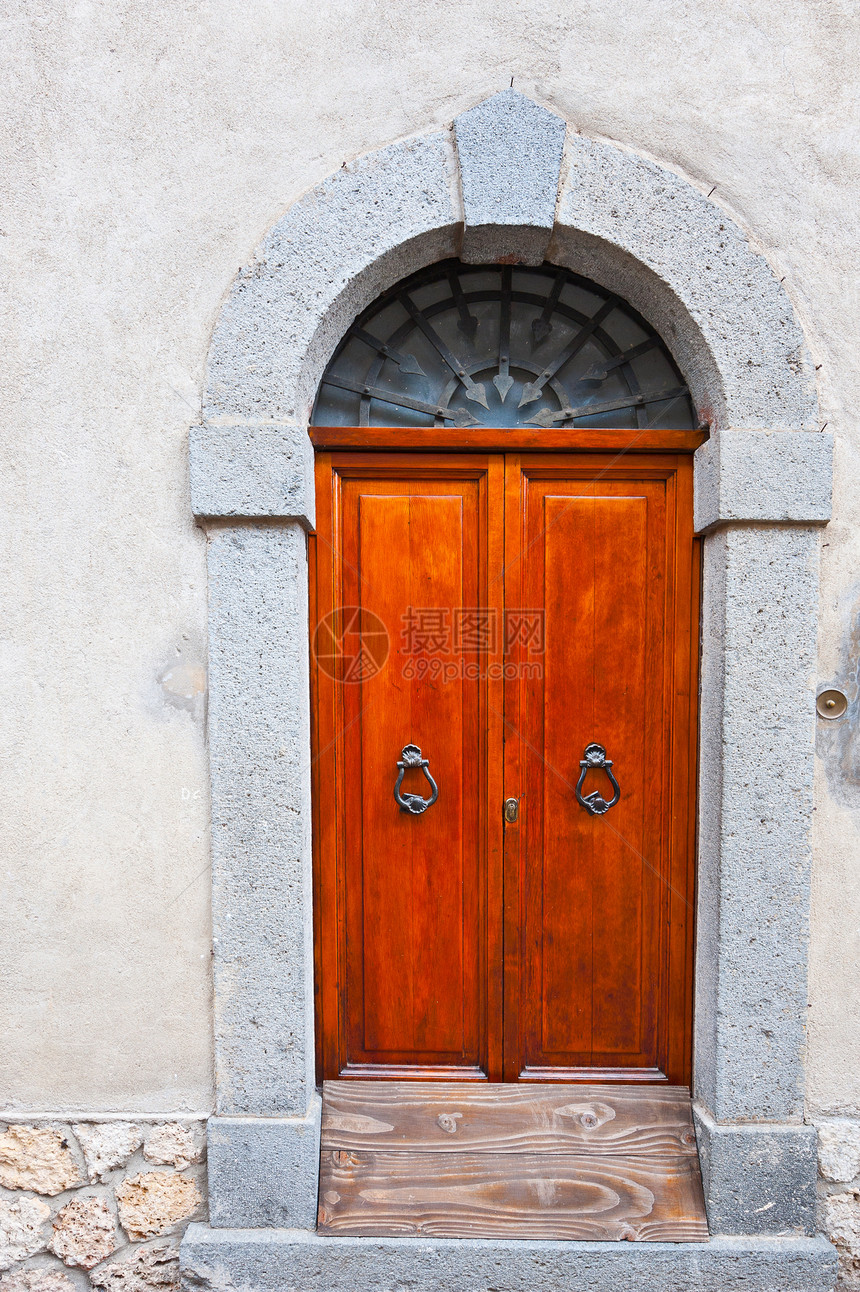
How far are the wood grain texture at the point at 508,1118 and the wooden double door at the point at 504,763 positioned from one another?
0.20 feet

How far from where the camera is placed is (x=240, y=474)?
7.27 feet

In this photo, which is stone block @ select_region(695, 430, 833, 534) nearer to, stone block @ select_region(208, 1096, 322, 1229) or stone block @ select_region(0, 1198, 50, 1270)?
stone block @ select_region(208, 1096, 322, 1229)

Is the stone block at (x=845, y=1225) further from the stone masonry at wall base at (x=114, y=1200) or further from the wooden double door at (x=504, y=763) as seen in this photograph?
the wooden double door at (x=504, y=763)

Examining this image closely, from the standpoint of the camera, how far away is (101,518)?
2293 mm

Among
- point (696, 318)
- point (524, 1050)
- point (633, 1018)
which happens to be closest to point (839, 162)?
point (696, 318)

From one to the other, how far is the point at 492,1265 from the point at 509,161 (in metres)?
3.60

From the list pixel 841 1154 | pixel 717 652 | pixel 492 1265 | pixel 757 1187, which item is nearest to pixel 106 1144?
pixel 492 1265

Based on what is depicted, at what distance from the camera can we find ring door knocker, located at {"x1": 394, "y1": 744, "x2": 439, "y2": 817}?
2438 millimetres

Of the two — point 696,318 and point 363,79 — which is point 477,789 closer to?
point 696,318

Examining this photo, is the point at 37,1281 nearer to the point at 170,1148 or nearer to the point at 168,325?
the point at 170,1148

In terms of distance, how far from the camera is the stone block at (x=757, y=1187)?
7.38ft

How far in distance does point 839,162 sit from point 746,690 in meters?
1.77

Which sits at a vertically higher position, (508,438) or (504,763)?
(508,438)

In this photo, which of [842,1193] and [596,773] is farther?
[596,773]
